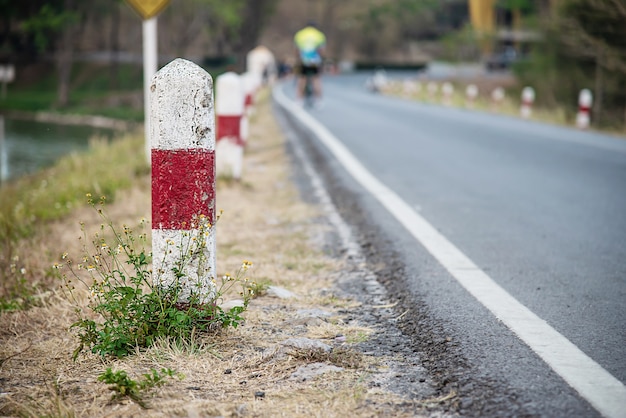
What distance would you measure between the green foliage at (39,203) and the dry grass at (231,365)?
2.04ft

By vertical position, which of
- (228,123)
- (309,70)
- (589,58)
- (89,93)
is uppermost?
(589,58)

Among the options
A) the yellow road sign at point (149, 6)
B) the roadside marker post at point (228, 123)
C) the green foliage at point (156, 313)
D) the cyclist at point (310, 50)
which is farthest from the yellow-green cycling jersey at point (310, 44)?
the green foliage at point (156, 313)

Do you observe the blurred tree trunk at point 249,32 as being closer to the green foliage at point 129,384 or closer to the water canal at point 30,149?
the water canal at point 30,149

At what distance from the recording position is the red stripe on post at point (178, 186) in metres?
3.40

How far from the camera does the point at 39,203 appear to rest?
8.91 meters

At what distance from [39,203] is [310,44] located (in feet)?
38.6

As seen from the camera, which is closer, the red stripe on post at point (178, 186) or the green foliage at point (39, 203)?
the red stripe on post at point (178, 186)

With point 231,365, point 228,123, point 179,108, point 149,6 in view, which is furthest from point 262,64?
point 231,365

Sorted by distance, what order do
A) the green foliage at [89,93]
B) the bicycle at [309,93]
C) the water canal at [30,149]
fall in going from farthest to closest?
the green foliage at [89,93] → the bicycle at [309,93] → the water canal at [30,149]

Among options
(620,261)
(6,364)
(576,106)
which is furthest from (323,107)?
(6,364)

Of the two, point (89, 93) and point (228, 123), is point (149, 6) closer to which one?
point (228, 123)

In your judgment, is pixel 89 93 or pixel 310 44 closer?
pixel 310 44

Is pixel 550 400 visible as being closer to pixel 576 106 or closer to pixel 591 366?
pixel 591 366

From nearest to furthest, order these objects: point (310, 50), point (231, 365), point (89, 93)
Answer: point (231, 365) < point (310, 50) < point (89, 93)
